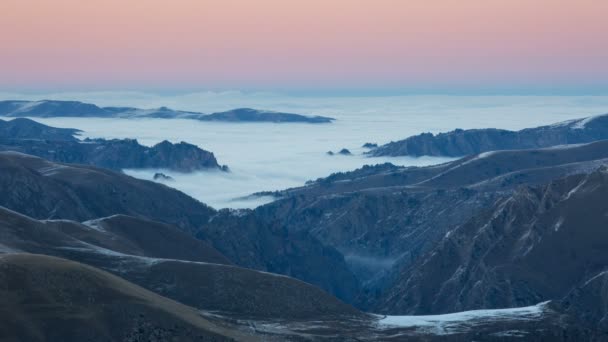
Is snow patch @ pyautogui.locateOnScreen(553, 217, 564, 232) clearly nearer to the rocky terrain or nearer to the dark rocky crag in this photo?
the dark rocky crag

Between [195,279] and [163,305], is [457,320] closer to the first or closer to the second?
[195,279]

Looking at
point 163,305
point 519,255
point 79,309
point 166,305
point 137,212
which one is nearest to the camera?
point 79,309

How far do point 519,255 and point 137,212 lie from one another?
77.9 meters

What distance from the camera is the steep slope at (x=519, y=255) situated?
145250 millimetres

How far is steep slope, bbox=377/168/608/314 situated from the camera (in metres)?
145

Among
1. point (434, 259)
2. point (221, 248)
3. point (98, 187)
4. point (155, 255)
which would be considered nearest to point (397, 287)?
point (434, 259)

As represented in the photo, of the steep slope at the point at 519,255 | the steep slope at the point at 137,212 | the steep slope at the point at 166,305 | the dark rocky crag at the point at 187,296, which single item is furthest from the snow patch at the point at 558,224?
the steep slope at the point at 137,212

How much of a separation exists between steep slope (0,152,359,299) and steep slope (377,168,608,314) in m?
27.9

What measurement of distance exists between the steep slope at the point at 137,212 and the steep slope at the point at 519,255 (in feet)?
91.5

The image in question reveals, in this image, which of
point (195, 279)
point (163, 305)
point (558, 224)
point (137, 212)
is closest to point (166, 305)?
point (163, 305)

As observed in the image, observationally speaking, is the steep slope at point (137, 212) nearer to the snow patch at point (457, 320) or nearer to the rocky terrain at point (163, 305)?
the rocky terrain at point (163, 305)

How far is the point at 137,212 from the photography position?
191125mm

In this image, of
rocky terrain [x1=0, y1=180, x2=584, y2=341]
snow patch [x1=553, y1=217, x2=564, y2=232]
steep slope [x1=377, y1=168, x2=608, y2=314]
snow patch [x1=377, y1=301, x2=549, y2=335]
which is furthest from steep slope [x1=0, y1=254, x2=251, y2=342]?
snow patch [x1=553, y1=217, x2=564, y2=232]

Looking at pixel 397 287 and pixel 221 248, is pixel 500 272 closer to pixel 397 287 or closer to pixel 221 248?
pixel 397 287
